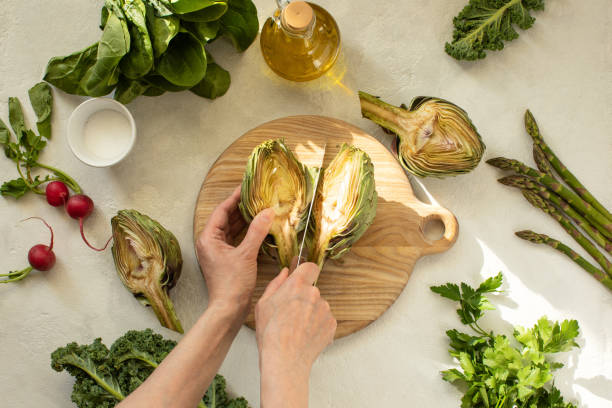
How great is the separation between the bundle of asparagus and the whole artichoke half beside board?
604 millimetres

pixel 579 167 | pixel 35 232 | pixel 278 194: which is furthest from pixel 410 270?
pixel 35 232

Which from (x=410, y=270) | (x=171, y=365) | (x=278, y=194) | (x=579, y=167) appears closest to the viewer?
(x=171, y=365)

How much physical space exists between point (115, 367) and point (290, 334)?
0.72 m

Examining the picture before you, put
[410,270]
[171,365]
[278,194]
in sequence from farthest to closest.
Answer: [410,270]
[278,194]
[171,365]

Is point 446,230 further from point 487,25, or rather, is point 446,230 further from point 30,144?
point 30,144

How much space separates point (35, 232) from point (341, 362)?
1.26 meters

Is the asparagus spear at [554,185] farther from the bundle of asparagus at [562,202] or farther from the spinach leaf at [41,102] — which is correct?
the spinach leaf at [41,102]

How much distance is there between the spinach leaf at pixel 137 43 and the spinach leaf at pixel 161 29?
2 cm

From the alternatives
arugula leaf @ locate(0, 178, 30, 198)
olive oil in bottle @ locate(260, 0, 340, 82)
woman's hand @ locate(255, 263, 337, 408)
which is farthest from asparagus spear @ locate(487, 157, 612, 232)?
arugula leaf @ locate(0, 178, 30, 198)

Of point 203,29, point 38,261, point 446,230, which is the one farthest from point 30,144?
point 446,230

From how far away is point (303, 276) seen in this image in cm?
148

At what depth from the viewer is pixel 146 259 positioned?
1.69 meters

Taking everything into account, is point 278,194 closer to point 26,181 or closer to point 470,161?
point 470,161

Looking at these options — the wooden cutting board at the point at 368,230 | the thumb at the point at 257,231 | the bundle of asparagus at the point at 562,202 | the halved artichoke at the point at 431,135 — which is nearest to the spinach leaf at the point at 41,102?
the wooden cutting board at the point at 368,230
